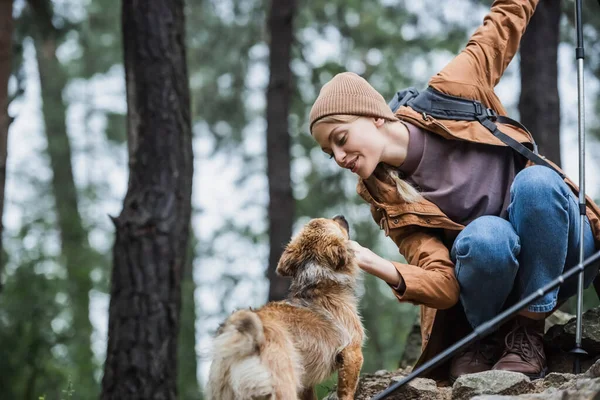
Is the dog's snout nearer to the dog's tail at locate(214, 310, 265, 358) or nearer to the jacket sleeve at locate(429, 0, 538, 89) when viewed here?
the jacket sleeve at locate(429, 0, 538, 89)

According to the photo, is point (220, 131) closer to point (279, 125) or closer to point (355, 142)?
point (279, 125)

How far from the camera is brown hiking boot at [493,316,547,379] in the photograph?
5.43m

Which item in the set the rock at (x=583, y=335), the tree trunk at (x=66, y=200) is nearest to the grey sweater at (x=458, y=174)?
the rock at (x=583, y=335)

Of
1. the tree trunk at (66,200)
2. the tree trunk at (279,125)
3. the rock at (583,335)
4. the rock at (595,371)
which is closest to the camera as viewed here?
the rock at (595,371)

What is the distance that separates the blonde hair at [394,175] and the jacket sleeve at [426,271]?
0.28 metres

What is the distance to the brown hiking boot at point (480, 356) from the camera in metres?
5.67

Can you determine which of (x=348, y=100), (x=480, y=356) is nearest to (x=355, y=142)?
(x=348, y=100)

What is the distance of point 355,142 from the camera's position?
5160 mm

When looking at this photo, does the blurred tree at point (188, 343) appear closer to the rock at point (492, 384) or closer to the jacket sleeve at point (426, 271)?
the jacket sleeve at point (426, 271)

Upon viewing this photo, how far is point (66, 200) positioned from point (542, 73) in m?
14.4

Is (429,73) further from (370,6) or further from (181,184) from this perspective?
(181,184)

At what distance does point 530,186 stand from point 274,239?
681 cm

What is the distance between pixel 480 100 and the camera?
5.72 m

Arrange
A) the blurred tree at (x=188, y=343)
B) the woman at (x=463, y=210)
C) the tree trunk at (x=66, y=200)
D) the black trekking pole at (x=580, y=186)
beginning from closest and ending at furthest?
the woman at (x=463, y=210), the black trekking pole at (x=580, y=186), the tree trunk at (x=66, y=200), the blurred tree at (x=188, y=343)
